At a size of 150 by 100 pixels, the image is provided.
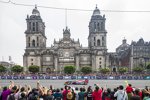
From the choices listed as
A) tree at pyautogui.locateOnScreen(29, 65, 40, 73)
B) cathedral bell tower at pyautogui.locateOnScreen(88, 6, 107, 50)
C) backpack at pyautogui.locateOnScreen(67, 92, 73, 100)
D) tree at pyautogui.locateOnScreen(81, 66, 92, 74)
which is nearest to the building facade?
cathedral bell tower at pyautogui.locateOnScreen(88, 6, 107, 50)

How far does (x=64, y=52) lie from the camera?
129875 mm

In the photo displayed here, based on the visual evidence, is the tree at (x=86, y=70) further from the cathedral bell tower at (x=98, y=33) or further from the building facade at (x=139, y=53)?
the building facade at (x=139, y=53)

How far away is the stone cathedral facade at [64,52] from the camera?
126 m

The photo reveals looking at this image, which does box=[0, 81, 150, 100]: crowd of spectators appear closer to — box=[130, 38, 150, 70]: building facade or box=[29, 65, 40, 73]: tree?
box=[29, 65, 40, 73]: tree

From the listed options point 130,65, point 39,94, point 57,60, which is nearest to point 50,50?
point 57,60

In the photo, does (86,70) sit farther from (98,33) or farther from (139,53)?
(139,53)

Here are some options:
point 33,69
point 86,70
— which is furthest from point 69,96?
point 33,69

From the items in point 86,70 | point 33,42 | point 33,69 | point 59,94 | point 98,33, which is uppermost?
point 98,33

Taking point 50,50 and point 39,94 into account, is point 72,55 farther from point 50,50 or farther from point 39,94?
point 39,94

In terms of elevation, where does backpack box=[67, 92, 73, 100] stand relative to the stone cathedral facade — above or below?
below

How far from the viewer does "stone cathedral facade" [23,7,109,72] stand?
126 metres

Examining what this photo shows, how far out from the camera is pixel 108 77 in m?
91.3

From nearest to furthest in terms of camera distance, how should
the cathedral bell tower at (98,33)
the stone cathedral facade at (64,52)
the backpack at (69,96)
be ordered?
1. the backpack at (69,96)
2. the stone cathedral facade at (64,52)
3. the cathedral bell tower at (98,33)

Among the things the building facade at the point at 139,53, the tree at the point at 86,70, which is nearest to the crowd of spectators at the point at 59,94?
the tree at the point at 86,70
